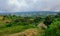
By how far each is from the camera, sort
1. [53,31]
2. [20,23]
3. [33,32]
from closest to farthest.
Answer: [53,31] → [33,32] → [20,23]

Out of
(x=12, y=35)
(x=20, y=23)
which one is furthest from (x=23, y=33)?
(x=20, y=23)

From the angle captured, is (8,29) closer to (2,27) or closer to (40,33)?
(2,27)

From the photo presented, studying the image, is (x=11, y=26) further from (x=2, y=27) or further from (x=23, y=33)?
(x=23, y=33)

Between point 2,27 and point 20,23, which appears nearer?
point 2,27

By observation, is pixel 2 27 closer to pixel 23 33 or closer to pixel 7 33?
pixel 7 33

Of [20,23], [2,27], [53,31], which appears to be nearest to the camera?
[53,31]

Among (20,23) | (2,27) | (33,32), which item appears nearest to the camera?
(33,32)

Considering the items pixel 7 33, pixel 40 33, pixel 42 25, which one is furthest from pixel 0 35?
pixel 42 25

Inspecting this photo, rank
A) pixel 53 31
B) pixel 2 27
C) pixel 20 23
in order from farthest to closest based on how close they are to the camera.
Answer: pixel 20 23 < pixel 2 27 < pixel 53 31

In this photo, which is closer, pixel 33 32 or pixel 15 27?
pixel 33 32
